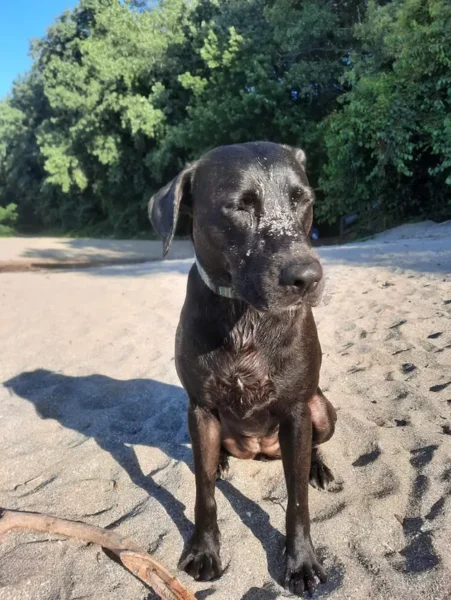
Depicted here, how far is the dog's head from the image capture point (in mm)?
1976

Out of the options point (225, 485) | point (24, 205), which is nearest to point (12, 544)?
point (225, 485)

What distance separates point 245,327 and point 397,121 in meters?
12.0

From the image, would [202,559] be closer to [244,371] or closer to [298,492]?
[298,492]

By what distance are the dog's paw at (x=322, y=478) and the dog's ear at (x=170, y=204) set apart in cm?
132

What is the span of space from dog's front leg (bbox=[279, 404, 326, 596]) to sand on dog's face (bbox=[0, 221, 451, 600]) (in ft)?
0.33

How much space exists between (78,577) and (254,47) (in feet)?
62.7

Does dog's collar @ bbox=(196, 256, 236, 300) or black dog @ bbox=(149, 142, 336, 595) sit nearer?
black dog @ bbox=(149, 142, 336, 595)

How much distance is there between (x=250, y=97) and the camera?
59.1 ft

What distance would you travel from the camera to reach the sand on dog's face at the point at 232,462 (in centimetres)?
209

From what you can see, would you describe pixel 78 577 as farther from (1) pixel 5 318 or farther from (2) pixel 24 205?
(2) pixel 24 205

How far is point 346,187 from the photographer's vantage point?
594 inches

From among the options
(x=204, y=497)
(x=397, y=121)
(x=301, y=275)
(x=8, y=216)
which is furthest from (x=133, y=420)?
(x=8, y=216)

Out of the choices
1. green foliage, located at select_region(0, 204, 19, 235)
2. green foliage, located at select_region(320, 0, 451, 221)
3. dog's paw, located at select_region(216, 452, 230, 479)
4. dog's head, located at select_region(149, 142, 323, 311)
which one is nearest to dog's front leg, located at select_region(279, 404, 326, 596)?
dog's head, located at select_region(149, 142, 323, 311)

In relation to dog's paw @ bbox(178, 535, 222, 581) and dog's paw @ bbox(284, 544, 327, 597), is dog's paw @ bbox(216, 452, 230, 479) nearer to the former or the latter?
dog's paw @ bbox(178, 535, 222, 581)
